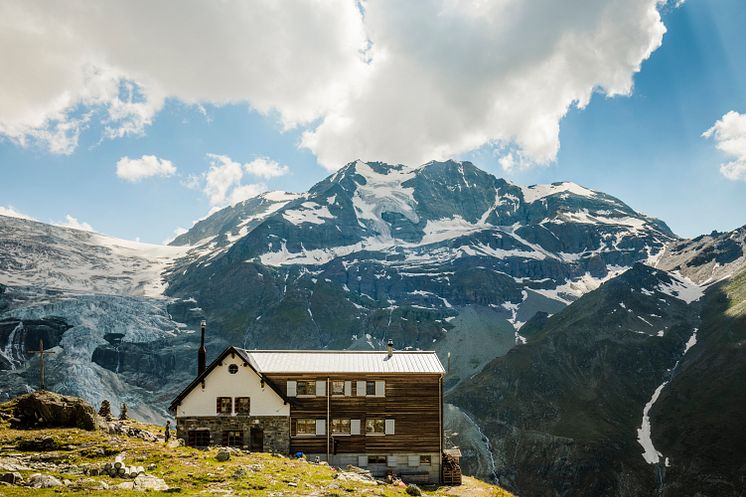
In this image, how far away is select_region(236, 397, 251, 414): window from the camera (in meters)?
63.2

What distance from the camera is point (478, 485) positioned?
205 ft

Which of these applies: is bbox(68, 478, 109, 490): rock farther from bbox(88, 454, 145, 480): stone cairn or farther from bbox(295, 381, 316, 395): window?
bbox(295, 381, 316, 395): window

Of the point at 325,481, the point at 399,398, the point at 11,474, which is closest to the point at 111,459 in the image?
the point at 11,474

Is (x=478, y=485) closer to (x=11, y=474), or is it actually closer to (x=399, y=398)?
(x=399, y=398)

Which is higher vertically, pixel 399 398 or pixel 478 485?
pixel 399 398

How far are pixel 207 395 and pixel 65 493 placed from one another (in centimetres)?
3441

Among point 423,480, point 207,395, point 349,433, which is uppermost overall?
point 207,395

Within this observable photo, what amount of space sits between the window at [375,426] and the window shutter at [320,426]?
4332 millimetres

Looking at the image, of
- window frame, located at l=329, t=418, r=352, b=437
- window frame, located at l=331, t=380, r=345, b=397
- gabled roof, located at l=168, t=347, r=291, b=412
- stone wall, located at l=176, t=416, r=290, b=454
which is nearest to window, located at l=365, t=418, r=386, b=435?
window frame, located at l=329, t=418, r=352, b=437

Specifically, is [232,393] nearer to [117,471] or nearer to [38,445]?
[38,445]

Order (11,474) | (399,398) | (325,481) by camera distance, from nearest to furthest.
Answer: (11,474) → (325,481) → (399,398)

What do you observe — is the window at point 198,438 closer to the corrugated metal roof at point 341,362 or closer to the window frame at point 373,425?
the corrugated metal roof at point 341,362

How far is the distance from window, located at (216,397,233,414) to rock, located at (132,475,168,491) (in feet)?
96.0

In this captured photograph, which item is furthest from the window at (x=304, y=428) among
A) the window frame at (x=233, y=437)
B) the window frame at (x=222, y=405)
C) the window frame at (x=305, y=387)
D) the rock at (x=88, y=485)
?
the rock at (x=88, y=485)
